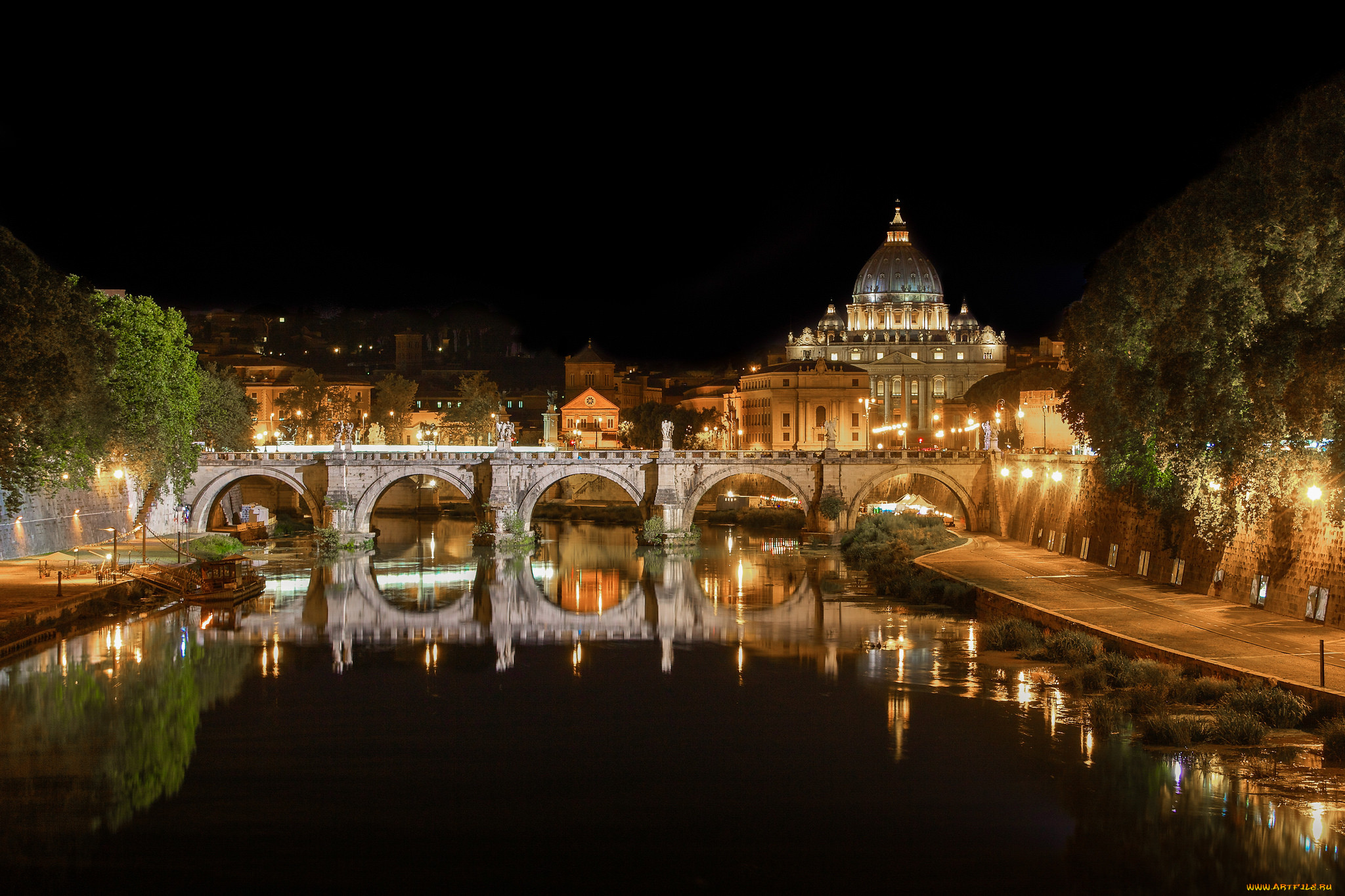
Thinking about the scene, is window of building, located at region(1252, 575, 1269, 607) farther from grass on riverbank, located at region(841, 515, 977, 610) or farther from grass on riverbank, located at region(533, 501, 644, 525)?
grass on riverbank, located at region(533, 501, 644, 525)

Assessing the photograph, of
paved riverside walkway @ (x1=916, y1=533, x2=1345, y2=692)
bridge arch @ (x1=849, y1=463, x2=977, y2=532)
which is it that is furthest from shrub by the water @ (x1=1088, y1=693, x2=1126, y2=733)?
bridge arch @ (x1=849, y1=463, x2=977, y2=532)

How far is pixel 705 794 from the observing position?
840 inches

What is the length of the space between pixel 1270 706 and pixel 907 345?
11617cm

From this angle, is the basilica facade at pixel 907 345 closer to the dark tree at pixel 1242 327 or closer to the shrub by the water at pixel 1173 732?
the dark tree at pixel 1242 327

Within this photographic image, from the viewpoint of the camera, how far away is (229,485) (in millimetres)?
60844

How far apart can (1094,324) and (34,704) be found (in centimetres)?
2759

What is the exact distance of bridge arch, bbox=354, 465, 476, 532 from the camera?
59.6m

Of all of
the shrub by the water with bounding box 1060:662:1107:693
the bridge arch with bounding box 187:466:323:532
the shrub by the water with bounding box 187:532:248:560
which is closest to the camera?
the shrub by the water with bounding box 1060:662:1107:693

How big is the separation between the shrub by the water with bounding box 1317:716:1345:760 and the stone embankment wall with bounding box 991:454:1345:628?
21.5ft

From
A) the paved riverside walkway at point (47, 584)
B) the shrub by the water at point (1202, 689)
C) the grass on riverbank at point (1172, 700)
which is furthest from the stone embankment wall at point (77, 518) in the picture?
the shrub by the water at point (1202, 689)

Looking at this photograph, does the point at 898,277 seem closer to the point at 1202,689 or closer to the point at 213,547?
the point at 213,547

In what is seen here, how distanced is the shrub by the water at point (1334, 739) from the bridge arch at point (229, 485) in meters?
47.4

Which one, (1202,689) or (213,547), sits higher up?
(213,547)

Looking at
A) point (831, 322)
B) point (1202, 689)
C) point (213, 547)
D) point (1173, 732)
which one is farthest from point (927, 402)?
point (1173, 732)
